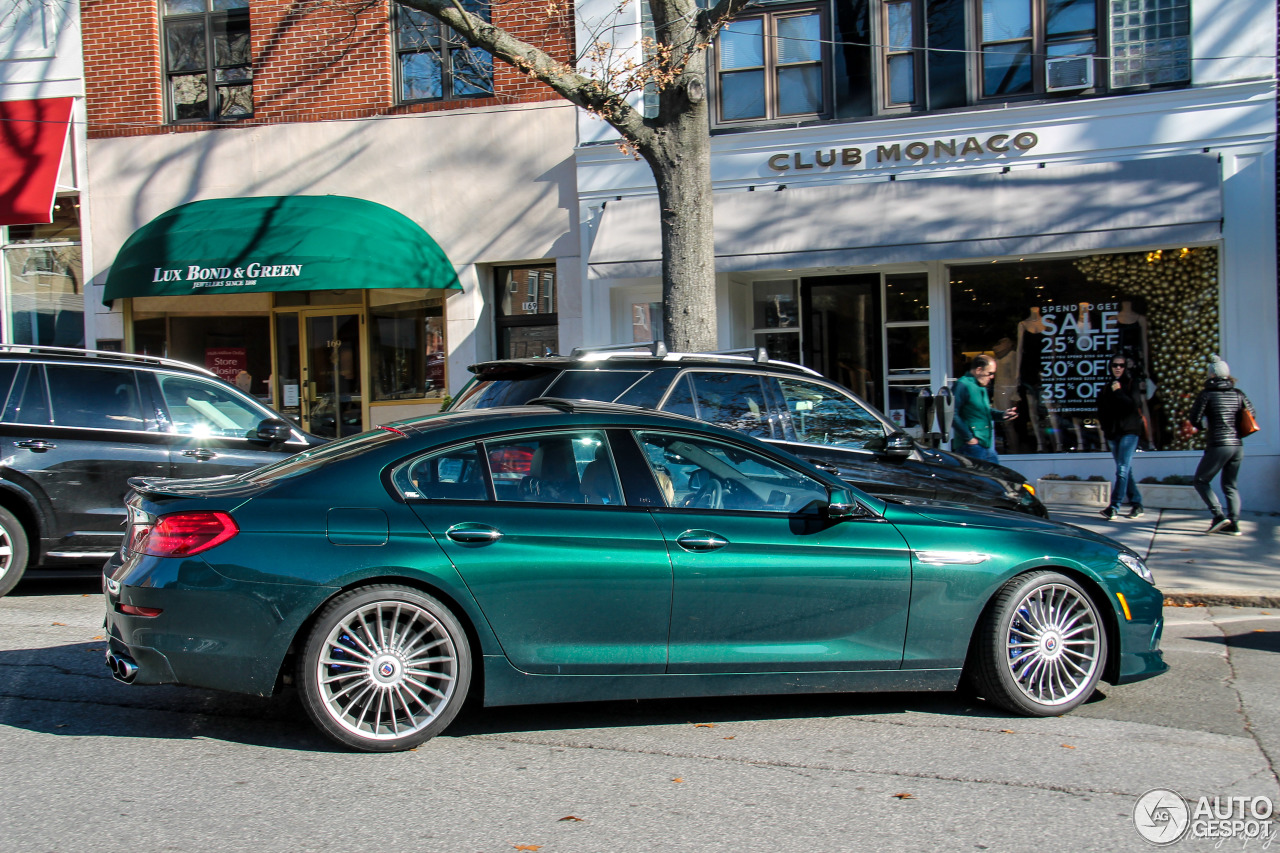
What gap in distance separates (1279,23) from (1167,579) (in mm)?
7649

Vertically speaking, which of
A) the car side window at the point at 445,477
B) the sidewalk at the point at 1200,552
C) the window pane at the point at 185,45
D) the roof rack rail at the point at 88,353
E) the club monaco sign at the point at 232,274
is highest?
the window pane at the point at 185,45

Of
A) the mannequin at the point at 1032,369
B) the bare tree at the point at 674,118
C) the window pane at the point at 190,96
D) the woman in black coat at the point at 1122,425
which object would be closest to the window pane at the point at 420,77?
the window pane at the point at 190,96

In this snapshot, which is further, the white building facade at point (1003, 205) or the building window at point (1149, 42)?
the building window at point (1149, 42)

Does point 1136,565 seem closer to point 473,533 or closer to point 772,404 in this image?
point 772,404

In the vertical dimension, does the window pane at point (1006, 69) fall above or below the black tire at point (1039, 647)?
above

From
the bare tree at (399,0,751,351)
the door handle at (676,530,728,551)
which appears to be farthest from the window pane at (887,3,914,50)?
the door handle at (676,530,728,551)

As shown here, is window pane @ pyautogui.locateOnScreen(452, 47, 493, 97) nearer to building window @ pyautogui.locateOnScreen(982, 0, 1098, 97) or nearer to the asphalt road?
building window @ pyautogui.locateOnScreen(982, 0, 1098, 97)

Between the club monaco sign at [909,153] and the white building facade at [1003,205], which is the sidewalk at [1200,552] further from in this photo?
the club monaco sign at [909,153]

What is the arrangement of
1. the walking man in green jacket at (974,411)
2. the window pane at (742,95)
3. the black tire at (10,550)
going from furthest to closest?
the window pane at (742,95), the walking man in green jacket at (974,411), the black tire at (10,550)

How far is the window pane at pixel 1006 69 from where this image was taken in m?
13.3

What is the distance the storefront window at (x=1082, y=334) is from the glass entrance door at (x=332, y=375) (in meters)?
8.26

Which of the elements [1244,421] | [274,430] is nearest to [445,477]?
[274,430]

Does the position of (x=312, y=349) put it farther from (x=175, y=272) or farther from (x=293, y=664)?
(x=293, y=664)

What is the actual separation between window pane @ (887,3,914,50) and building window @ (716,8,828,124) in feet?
2.75
